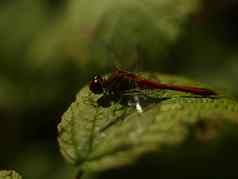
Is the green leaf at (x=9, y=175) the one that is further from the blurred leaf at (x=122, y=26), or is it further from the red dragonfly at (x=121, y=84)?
the blurred leaf at (x=122, y=26)

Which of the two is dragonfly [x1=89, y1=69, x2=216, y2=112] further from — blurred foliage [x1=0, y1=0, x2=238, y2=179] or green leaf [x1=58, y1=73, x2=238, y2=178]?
blurred foliage [x1=0, y1=0, x2=238, y2=179]

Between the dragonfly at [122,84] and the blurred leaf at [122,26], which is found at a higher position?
the blurred leaf at [122,26]

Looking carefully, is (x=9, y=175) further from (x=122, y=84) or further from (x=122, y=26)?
(x=122, y=26)

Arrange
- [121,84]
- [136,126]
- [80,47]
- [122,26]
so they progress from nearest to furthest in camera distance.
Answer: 1. [136,126]
2. [121,84]
3. [122,26]
4. [80,47]

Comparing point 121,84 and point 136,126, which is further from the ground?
point 121,84

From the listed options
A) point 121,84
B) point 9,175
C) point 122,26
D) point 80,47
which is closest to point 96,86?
point 121,84

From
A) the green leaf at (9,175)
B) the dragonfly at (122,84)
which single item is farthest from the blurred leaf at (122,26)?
the green leaf at (9,175)

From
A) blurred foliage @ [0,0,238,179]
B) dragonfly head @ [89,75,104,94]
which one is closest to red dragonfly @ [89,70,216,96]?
dragonfly head @ [89,75,104,94]
